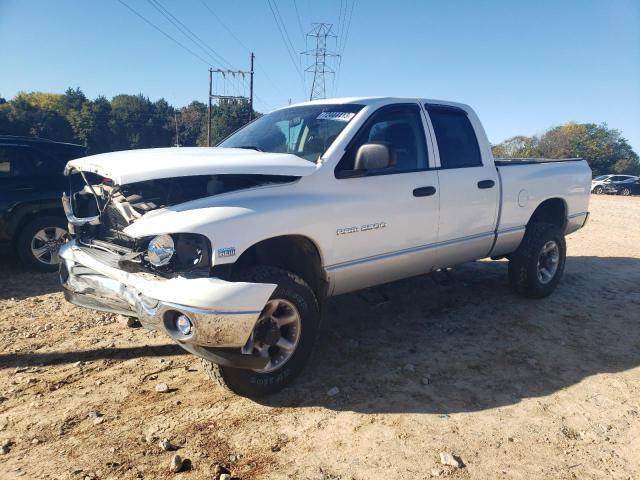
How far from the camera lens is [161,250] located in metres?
2.68

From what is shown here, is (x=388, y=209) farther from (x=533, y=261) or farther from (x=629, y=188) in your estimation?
(x=629, y=188)

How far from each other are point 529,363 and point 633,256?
545cm

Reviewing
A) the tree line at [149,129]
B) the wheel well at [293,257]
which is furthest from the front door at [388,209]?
the tree line at [149,129]

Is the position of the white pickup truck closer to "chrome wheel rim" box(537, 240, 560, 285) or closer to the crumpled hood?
the crumpled hood

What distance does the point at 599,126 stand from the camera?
58.5 meters

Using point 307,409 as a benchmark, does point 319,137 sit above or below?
above

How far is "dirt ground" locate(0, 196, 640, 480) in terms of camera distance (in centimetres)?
245

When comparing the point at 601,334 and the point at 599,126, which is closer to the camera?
the point at 601,334

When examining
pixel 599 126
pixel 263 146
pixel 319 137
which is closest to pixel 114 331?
pixel 263 146

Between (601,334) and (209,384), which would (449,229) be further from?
(209,384)

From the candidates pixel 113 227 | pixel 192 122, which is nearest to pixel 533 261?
pixel 113 227

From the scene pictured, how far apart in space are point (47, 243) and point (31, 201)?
59 centimetres

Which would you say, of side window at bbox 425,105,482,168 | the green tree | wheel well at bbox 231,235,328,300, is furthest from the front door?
the green tree

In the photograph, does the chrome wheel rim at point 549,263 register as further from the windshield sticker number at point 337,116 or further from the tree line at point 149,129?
the tree line at point 149,129
